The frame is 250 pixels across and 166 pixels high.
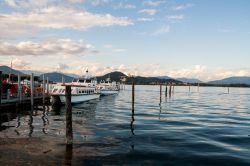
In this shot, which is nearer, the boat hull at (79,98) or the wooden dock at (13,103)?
the wooden dock at (13,103)

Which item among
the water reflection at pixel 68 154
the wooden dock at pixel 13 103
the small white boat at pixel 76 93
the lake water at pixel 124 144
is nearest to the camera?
Answer: the water reflection at pixel 68 154

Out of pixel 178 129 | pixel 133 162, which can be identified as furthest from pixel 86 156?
pixel 178 129

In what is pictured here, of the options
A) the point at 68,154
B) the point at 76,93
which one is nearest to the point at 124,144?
the point at 68,154

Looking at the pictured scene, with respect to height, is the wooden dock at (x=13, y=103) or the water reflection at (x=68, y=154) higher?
the wooden dock at (x=13, y=103)

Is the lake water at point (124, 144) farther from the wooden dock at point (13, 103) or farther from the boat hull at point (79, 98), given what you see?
the boat hull at point (79, 98)

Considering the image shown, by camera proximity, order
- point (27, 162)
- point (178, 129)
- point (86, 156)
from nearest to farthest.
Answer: point (27, 162)
point (86, 156)
point (178, 129)

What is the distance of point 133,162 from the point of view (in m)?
19.8

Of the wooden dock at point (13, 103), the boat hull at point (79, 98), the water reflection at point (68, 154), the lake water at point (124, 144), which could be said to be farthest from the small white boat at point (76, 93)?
the water reflection at point (68, 154)

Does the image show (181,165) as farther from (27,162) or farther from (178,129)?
(178,129)

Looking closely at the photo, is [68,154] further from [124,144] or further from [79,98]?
[79,98]

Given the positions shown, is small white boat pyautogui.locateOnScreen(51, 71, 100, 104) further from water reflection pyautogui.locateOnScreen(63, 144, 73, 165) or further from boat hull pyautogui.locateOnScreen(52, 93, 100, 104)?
water reflection pyautogui.locateOnScreen(63, 144, 73, 165)

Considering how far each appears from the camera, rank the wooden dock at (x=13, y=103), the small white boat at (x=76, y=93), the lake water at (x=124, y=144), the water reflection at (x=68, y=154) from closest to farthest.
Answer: the water reflection at (x=68, y=154)
the lake water at (x=124, y=144)
the wooden dock at (x=13, y=103)
the small white boat at (x=76, y=93)

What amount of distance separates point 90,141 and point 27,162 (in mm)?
7065

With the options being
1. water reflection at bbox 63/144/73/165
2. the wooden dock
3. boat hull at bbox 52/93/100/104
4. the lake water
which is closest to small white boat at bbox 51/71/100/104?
boat hull at bbox 52/93/100/104
